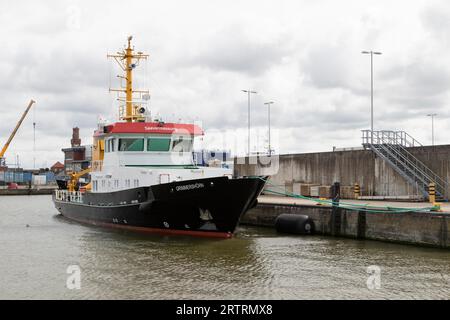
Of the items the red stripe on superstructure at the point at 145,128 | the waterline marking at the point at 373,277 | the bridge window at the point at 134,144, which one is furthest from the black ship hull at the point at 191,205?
the waterline marking at the point at 373,277

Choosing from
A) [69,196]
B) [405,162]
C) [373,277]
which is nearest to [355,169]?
[405,162]

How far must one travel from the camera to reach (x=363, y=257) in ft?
53.9

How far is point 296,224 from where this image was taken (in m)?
21.8

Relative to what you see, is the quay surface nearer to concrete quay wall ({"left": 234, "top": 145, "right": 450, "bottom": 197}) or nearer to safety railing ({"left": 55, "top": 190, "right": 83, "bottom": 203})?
concrete quay wall ({"left": 234, "top": 145, "right": 450, "bottom": 197})

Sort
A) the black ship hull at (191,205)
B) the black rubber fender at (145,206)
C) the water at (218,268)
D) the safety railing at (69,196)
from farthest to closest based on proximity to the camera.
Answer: the safety railing at (69,196) → the black rubber fender at (145,206) → the black ship hull at (191,205) → the water at (218,268)

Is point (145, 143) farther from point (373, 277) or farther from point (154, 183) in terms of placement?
point (373, 277)

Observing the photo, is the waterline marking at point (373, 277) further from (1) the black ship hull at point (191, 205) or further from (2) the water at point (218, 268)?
(1) the black ship hull at point (191, 205)

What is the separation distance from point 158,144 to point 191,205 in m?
4.90

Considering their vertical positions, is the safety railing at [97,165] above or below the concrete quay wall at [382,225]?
above

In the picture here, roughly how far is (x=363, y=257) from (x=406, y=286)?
369 cm

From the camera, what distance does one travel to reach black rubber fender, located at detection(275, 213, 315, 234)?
21688 mm

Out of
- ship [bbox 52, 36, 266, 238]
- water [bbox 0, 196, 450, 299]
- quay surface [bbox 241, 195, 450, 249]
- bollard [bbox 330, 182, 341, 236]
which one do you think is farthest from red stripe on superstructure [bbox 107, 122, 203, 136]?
bollard [bbox 330, 182, 341, 236]

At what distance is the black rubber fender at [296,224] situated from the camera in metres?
21.7

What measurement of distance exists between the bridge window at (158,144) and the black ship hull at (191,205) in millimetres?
2594
